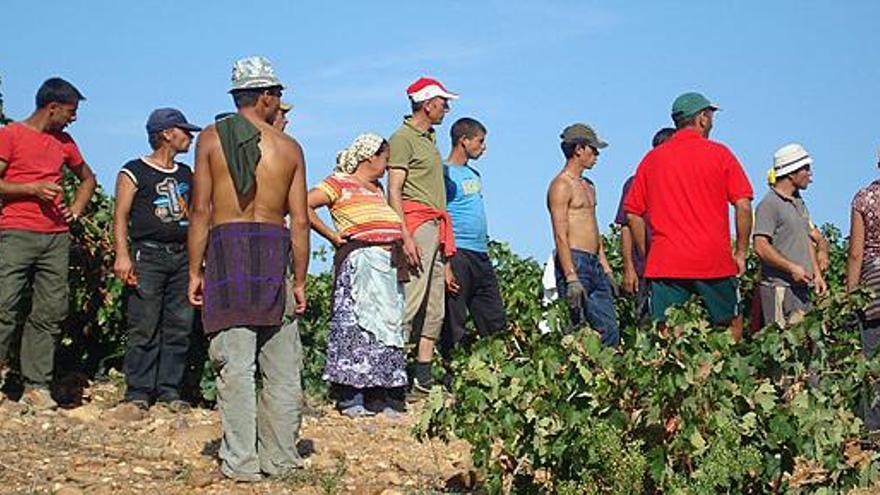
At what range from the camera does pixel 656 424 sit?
16.1ft

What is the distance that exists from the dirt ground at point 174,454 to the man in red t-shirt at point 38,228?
1.12 ft

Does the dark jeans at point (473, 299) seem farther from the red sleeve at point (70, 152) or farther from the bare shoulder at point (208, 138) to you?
the bare shoulder at point (208, 138)

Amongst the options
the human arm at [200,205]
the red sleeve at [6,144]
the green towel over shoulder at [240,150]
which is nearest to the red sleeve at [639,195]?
the green towel over shoulder at [240,150]

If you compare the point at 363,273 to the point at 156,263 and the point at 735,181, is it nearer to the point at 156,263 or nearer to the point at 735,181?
the point at 156,263

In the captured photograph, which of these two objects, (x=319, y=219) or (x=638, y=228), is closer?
(x=638, y=228)

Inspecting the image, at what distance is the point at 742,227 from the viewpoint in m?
7.28

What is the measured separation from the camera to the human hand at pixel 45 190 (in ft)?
24.4

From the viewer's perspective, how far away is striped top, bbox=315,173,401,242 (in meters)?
8.10

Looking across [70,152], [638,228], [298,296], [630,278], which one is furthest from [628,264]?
[70,152]

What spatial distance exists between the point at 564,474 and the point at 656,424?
1.24ft

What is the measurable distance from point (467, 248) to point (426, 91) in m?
1.19

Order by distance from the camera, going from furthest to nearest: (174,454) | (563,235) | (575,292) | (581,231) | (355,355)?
(581,231) → (563,235) → (575,292) → (355,355) → (174,454)

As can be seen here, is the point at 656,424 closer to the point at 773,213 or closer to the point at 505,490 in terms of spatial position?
the point at 505,490

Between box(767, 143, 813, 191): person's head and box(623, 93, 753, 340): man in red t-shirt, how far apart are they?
4.01ft
